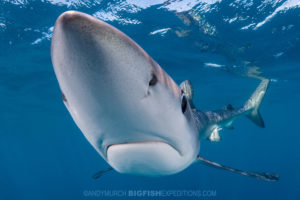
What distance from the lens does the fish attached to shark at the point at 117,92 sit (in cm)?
110

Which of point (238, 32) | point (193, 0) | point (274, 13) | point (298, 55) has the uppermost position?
point (193, 0)

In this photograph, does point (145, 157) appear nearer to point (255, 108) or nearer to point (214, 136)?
point (214, 136)

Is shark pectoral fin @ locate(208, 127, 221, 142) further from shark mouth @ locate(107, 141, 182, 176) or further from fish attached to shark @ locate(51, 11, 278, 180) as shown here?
fish attached to shark @ locate(51, 11, 278, 180)

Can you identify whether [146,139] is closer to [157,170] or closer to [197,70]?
[157,170]

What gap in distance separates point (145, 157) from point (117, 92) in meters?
1.00

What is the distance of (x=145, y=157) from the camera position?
2100 mm

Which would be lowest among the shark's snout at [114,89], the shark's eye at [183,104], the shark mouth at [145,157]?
the shark mouth at [145,157]

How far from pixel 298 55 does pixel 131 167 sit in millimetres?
15332

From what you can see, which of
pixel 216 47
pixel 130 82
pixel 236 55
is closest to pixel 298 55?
pixel 236 55

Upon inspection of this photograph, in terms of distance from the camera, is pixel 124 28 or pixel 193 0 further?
pixel 124 28

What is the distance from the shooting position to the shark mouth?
1892 millimetres

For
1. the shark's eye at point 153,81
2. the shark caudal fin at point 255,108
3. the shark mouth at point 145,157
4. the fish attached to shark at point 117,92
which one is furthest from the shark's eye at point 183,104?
the shark caudal fin at point 255,108

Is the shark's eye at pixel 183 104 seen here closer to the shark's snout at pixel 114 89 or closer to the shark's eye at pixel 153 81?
the shark's snout at pixel 114 89

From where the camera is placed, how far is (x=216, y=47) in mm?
12766
